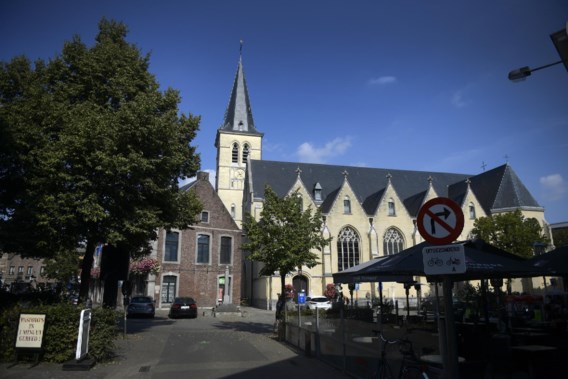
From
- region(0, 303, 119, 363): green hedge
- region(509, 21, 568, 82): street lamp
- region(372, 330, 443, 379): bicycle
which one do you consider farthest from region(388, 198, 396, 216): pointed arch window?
region(372, 330, 443, 379): bicycle

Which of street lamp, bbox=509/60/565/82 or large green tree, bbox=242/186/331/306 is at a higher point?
street lamp, bbox=509/60/565/82

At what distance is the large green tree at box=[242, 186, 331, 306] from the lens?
56.2 ft

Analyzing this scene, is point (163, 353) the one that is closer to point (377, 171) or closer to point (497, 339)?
point (497, 339)

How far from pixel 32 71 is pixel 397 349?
15792 millimetres

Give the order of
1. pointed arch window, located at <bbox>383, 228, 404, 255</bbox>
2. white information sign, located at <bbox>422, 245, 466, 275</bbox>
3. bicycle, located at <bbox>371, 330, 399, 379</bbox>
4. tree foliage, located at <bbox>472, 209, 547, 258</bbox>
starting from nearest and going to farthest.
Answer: white information sign, located at <bbox>422, 245, 466, 275</bbox> → bicycle, located at <bbox>371, 330, 399, 379</bbox> → tree foliage, located at <bbox>472, 209, 547, 258</bbox> → pointed arch window, located at <bbox>383, 228, 404, 255</bbox>

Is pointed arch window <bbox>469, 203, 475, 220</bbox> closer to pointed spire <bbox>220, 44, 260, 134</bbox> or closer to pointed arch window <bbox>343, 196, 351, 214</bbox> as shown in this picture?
pointed arch window <bbox>343, 196, 351, 214</bbox>

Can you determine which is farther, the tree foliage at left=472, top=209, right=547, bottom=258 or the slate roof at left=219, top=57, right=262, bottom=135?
the slate roof at left=219, top=57, right=262, bottom=135

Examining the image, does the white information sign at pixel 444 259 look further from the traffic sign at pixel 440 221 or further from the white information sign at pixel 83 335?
the white information sign at pixel 83 335

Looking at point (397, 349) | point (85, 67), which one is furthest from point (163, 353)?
point (85, 67)

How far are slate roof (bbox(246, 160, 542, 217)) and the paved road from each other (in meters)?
28.8

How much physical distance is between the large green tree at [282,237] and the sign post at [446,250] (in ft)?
40.5

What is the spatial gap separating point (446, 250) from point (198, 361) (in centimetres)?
823

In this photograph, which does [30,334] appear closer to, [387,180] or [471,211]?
[387,180]

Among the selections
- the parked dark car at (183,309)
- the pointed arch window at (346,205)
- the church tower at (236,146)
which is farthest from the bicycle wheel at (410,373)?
the church tower at (236,146)
